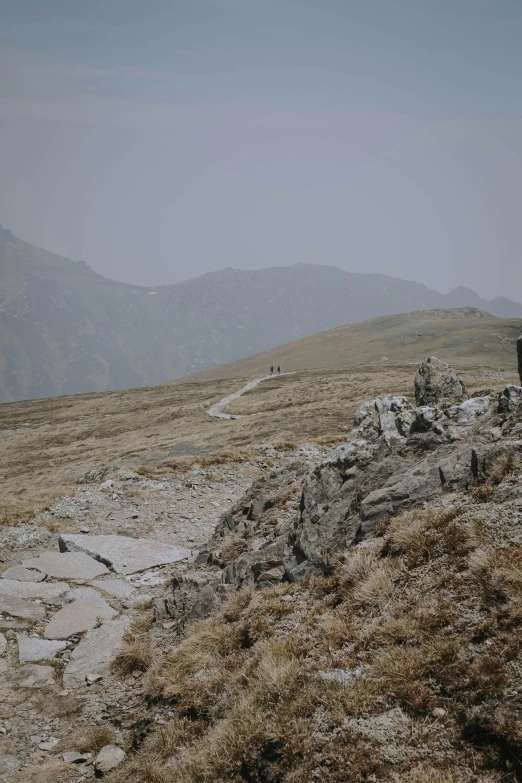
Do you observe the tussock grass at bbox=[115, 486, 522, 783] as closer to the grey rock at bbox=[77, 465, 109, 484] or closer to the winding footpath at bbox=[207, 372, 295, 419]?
the grey rock at bbox=[77, 465, 109, 484]

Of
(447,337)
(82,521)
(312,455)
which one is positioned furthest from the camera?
(447,337)

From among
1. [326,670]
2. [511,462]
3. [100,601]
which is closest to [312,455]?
[100,601]

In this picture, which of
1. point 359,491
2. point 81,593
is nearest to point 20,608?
point 81,593

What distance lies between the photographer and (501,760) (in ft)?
15.0

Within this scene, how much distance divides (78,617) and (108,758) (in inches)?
215

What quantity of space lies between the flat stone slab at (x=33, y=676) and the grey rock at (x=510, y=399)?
12.2 metres

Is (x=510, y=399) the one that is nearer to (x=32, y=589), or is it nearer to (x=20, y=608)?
(x=20, y=608)

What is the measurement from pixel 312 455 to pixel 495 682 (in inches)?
940

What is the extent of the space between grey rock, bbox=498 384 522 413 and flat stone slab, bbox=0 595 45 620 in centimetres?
1331

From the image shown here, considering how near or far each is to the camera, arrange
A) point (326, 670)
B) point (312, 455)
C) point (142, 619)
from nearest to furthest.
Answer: point (326, 670), point (142, 619), point (312, 455)

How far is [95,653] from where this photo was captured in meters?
10.2

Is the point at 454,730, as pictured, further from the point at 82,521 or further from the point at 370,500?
the point at 82,521

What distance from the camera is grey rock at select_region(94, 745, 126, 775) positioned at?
22.3 ft

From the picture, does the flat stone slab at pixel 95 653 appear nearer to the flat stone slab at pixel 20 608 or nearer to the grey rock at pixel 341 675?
the flat stone slab at pixel 20 608
